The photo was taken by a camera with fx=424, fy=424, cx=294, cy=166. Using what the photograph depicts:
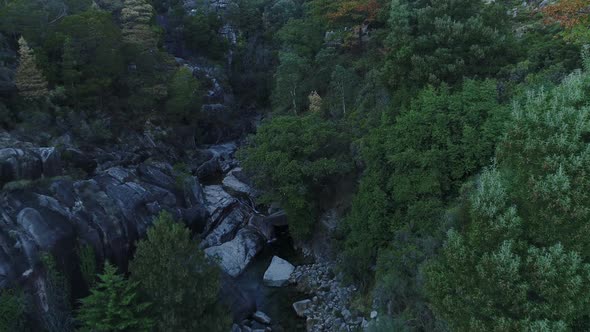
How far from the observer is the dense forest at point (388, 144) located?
9.36 meters

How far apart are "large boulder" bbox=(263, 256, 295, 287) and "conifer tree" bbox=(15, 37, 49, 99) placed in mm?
17399

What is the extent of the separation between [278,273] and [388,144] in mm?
9915

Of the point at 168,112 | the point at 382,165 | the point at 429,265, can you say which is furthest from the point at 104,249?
the point at 168,112

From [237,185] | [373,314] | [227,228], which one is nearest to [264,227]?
[227,228]

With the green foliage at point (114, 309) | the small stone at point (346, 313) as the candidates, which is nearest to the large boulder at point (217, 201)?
the small stone at point (346, 313)

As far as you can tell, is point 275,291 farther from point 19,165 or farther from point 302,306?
point 19,165

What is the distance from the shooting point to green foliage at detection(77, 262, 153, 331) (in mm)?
13492

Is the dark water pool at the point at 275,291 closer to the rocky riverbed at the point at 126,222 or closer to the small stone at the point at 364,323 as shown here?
the rocky riverbed at the point at 126,222

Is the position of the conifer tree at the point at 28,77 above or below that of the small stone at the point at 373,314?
above

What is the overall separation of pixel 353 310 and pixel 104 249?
37.8 ft

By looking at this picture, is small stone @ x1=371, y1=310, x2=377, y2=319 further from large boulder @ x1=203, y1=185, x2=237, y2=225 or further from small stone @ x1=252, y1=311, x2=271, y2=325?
large boulder @ x1=203, y1=185, x2=237, y2=225

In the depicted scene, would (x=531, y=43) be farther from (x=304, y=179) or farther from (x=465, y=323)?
(x=465, y=323)

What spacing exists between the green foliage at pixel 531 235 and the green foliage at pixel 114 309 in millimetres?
9366

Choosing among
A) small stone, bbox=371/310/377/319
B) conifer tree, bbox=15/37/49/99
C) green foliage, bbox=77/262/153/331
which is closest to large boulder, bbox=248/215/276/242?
small stone, bbox=371/310/377/319
